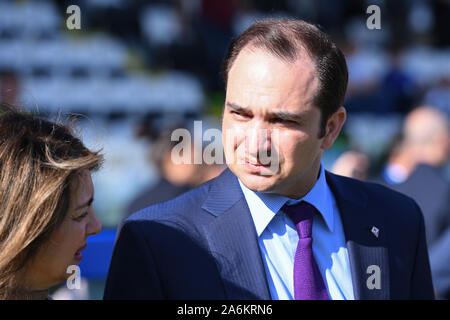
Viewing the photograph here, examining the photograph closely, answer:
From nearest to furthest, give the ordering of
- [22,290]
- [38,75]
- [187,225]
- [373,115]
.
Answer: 1. [22,290]
2. [187,225]
3. [38,75]
4. [373,115]

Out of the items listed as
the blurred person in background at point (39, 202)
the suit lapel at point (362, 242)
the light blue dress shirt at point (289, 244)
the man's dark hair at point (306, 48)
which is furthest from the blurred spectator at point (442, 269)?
the blurred person in background at point (39, 202)

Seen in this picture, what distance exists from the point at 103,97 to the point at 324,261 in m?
6.52

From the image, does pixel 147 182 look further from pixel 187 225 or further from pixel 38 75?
pixel 187 225

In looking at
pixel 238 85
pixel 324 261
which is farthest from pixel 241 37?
pixel 324 261

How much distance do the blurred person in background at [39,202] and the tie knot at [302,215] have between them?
0.60 meters

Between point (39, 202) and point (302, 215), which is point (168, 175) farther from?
point (39, 202)

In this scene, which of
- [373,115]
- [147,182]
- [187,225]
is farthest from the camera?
[373,115]

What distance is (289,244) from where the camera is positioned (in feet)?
6.77

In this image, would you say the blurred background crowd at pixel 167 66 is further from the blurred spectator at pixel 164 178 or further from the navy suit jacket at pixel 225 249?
the navy suit jacket at pixel 225 249

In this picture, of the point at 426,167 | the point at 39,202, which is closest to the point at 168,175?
the point at 426,167

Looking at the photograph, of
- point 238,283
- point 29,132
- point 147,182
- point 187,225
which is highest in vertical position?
point 29,132

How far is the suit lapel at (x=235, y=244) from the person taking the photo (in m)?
1.93

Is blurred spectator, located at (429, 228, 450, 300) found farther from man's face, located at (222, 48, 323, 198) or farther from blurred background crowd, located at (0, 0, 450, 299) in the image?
blurred background crowd, located at (0, 0, 450, 299)

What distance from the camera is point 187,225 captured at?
6.61 feet
